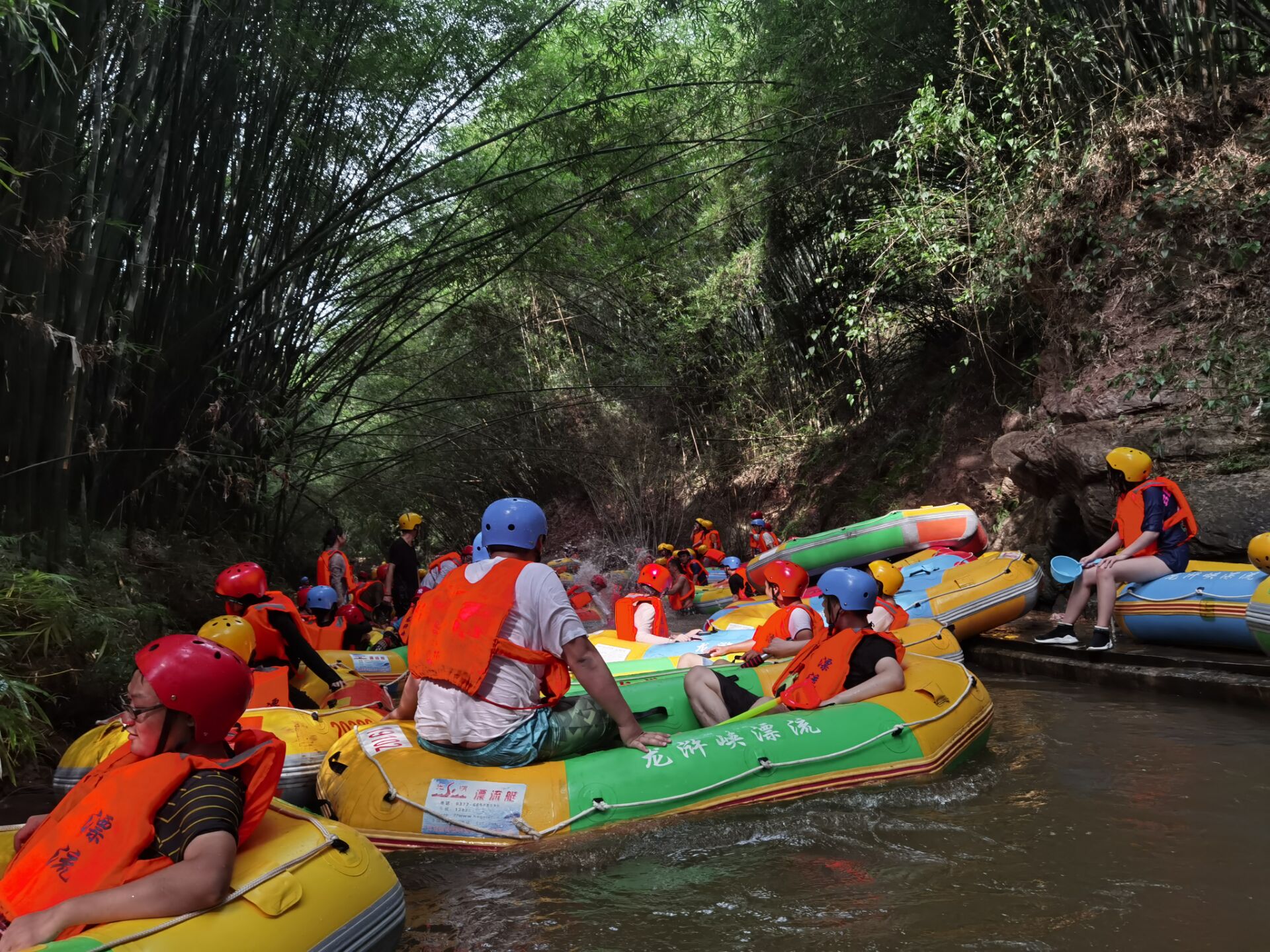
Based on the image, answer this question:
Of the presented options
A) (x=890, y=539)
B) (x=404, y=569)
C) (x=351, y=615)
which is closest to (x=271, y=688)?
(x=351, y=615)

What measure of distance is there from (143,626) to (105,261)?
77.3 inches

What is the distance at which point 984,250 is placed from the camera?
26.6 ft

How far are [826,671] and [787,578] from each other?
1.13m

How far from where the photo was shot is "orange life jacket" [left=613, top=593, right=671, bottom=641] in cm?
698

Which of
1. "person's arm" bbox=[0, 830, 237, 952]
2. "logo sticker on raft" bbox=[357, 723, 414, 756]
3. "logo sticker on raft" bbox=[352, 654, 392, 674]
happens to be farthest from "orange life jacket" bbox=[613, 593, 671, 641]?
"person's arm" bbox=[0, 830, 237, 952]

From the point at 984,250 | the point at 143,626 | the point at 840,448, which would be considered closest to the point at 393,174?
the point at 143,626

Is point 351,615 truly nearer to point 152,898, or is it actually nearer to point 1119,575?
point 1119,575

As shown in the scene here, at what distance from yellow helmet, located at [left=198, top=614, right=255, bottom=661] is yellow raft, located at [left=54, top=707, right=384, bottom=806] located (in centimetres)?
29

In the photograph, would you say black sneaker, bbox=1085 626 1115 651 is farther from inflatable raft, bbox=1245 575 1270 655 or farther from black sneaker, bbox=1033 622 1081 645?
inflatable raft, bbox=1245 575 1270 655

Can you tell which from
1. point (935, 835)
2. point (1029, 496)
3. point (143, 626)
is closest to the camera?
point (935, 835)

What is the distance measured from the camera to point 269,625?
4875 millimetres

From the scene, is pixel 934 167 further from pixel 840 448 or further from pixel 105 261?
pixel 105 261

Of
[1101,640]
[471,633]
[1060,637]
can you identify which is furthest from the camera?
[1060,637]

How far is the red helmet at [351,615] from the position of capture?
27.3 feet
